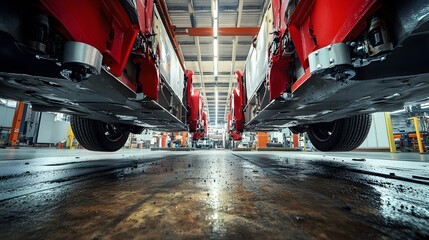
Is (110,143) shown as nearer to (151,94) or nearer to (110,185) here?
(151,94)

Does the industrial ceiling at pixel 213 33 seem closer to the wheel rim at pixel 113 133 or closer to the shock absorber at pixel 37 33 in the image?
the wheel rim at pixel 113 133

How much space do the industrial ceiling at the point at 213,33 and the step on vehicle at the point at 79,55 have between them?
523 cm

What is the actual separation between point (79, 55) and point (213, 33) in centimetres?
701

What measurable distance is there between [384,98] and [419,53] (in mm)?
622

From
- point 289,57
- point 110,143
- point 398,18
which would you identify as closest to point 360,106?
point 289,57

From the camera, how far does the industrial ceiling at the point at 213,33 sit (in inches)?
283

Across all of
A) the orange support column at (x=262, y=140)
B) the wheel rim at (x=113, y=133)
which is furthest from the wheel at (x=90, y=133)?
the orange support column at (x=262, y=140)

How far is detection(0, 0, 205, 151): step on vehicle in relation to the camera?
78cm

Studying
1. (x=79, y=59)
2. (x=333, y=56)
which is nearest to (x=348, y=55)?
(x=333, y=56)

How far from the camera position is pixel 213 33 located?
7223mm

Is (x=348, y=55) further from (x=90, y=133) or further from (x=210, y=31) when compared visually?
(x=210, y=31)

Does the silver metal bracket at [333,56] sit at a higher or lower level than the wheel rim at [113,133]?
higher

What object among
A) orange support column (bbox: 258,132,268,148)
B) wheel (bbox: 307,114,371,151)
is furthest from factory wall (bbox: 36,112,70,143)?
wheel (bbox: 307,114,371,151)

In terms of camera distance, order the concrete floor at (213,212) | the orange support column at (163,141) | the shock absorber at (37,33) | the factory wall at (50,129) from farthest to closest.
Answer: the orange support column at (163,141), the factory wall at (50,129), the shock absorber at (37,33), the concrete floor at (213,212)
